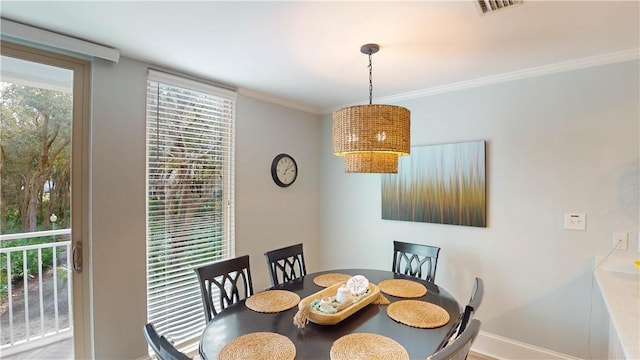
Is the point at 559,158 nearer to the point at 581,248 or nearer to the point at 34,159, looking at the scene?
the point at 581,248

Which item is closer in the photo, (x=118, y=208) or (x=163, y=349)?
(x=163, y=349)

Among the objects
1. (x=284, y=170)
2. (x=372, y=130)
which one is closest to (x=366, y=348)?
(x=372, y=130)

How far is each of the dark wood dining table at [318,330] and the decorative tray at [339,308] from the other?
3 centimetres

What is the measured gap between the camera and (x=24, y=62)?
187cm

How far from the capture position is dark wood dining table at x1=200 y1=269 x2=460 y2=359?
1364 mm

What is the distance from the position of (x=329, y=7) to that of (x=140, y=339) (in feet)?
8.75

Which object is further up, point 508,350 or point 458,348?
point 458,348

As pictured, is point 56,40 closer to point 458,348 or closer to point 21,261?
point 21,261

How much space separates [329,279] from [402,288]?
21.1 inches

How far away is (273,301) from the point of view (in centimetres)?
186

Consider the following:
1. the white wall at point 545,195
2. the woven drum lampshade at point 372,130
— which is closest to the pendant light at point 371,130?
the woven drum lampshade at point 372,130

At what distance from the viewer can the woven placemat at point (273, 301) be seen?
→ 5.80ft

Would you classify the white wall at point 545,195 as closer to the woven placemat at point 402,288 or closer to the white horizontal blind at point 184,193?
the woven placemat at point 402,288

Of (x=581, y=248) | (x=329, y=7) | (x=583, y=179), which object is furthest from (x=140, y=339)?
(x=583, y=179)
